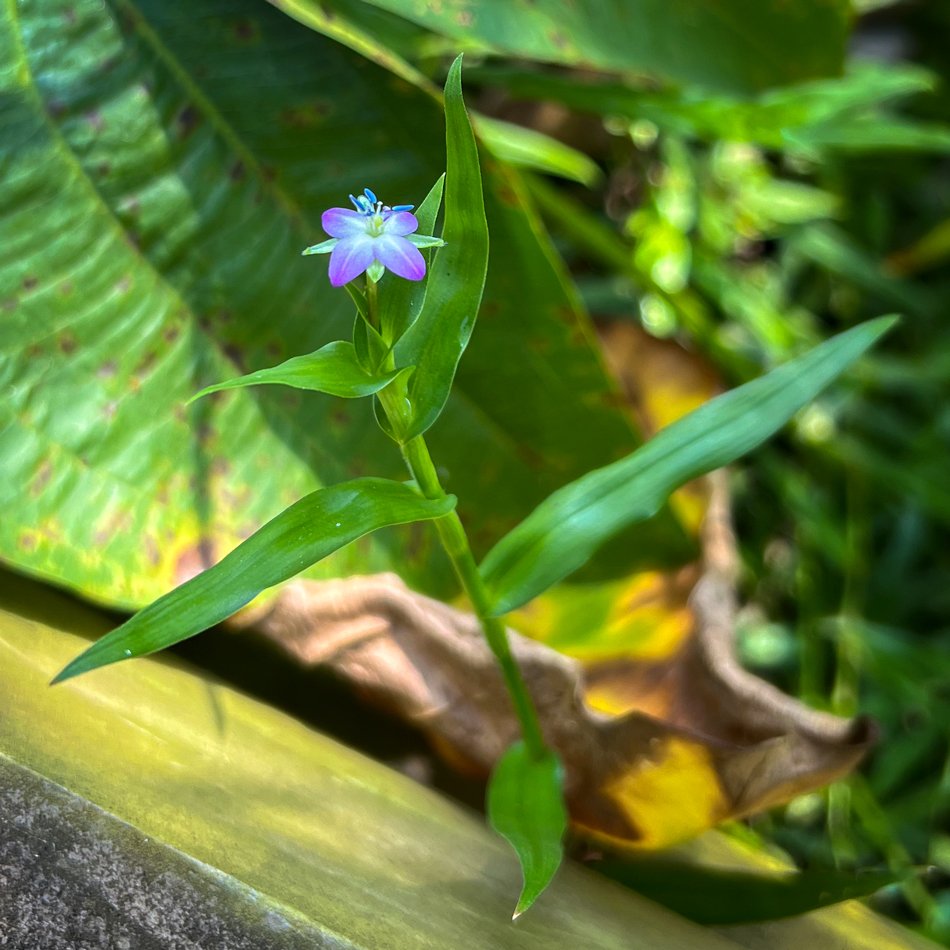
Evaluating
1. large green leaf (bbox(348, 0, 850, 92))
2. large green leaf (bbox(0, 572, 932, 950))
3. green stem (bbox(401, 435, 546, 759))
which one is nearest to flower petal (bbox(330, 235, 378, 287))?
green stem (bbox(401, 435, 546, 759))

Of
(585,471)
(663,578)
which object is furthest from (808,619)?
(585,471)

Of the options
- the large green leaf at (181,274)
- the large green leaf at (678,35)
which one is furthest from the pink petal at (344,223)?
the large green leaf at (678,35)

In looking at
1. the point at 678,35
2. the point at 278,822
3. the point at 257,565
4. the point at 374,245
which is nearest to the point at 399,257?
the point at 374,245

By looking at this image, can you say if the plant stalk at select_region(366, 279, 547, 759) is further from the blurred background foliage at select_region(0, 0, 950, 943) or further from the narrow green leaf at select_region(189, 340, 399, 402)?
the blurred background foliage at select_region(0, 0, 950, 943)

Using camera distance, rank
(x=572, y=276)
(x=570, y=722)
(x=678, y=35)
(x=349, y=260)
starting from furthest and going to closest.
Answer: (x=572, y=276) < (x=678, y=35) < (x=570, y=722) < (x=349, y=260)

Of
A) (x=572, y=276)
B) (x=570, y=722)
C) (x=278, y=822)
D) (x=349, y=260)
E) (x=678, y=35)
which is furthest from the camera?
(x=572, y=276)

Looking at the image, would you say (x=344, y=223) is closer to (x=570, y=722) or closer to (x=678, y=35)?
(x=570, y=722)
